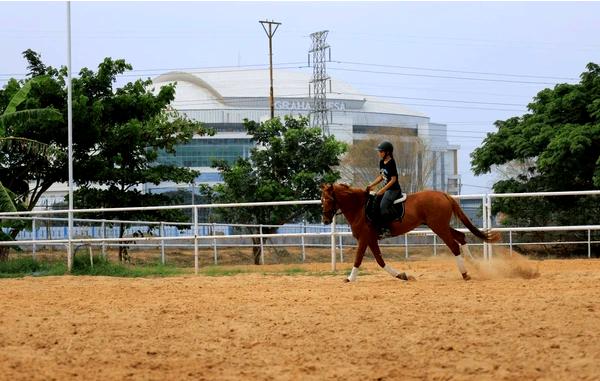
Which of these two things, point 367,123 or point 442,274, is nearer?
point 442,274

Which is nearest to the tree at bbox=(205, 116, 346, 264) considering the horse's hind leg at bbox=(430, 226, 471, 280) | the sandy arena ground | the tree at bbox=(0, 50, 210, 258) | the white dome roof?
the tree at bbox=(0, 50, 210, 258)

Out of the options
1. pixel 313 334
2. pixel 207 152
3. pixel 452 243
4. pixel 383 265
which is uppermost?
pixel 207 152

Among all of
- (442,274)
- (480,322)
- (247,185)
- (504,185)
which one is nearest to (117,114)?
(247,185)

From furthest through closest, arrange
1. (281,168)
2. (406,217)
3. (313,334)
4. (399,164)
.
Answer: (399,164) < (281,168) < (406,217) < (313,334)

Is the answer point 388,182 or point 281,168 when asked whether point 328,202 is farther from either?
point 281,168

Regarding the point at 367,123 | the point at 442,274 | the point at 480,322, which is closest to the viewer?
the point at 480,322

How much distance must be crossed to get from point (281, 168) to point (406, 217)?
18747 millimetres

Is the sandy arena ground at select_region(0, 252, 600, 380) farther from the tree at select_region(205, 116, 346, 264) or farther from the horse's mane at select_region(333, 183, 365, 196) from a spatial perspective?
the tree at select_region(205, 116, 346, 264)

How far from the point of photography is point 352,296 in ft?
30.9

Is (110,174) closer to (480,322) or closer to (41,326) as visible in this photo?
(41,326)

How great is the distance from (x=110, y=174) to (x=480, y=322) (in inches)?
824

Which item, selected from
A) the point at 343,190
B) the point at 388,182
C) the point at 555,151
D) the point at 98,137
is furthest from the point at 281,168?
the point at 388,182

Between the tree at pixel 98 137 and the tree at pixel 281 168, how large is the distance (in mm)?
2031

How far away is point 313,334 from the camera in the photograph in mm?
6871
